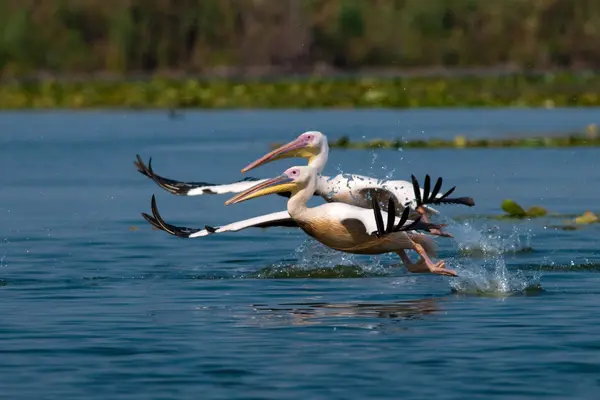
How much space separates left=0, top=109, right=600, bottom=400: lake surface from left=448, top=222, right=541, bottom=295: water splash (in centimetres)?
3

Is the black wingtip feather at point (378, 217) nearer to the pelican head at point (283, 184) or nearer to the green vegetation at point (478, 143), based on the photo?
the pelican head at point (283, 184)

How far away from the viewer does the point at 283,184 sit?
47.7ft

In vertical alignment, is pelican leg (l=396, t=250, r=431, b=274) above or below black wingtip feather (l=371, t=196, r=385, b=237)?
below

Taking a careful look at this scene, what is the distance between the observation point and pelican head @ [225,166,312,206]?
47.6 ft

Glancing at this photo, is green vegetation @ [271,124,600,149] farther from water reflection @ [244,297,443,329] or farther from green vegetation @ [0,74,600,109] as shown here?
water reflection @ [244,297,443,329]

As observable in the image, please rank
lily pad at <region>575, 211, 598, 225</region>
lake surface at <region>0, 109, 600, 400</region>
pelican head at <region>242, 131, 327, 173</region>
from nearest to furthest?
lake surface at <region>0, 109, 600, 400</region>
pelican head at <region>242, 131, 327, 173</region>
lily pad at <region>575, 211, 598, 225</region>

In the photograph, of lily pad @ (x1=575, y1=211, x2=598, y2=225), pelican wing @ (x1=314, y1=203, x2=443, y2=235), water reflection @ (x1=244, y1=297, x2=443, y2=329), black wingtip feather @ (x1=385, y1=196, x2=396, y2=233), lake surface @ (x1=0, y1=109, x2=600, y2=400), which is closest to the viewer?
lake surface @ (x1=0, y1=109, x2=600, y2=400)

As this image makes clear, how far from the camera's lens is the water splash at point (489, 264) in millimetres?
14375

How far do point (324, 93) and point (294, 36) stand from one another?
24513mm

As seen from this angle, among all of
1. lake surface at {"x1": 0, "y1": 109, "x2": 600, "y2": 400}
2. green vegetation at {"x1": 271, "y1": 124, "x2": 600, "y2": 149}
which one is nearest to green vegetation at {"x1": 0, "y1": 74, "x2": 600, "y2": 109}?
green vegetation at {"x1": 271, "y1": 124, "x2": 600, "y2": 149}

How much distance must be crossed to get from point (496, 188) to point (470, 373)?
15.4 meters

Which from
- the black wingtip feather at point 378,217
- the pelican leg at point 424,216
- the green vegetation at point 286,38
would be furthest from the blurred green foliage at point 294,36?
the black wingtip feather at point 378,217


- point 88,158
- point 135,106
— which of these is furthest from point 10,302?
point 135,106

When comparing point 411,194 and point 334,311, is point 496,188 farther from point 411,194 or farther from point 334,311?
point 334,311
